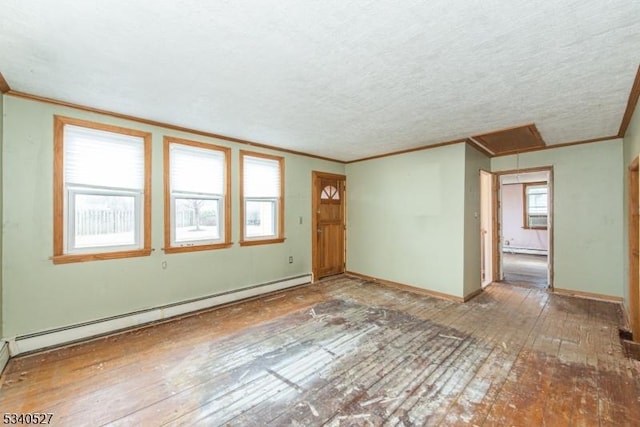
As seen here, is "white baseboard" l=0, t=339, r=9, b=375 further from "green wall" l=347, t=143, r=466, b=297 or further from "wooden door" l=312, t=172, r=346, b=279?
"green wall" l=347, t=143, r=466, b=297

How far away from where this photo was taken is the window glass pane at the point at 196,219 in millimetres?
3847

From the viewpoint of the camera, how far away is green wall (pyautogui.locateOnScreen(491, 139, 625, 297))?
4254 millimetres

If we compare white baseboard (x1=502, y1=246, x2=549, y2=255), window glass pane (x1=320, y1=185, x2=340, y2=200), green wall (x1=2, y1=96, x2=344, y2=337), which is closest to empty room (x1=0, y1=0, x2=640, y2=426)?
green wall (x1=2, y1=96, x2=344, y2=337)

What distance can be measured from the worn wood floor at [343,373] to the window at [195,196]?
1.10 m

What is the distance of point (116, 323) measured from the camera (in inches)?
126

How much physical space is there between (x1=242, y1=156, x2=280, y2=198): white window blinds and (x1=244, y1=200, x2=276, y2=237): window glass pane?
16cm

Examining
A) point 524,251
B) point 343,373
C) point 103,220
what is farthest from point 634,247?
point 524,251

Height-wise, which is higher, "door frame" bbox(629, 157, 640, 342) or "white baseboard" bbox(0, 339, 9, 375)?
"door frame" bbox(629, 157, 640, 342)

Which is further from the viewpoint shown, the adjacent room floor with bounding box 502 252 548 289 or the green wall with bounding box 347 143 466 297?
the adjacent room floor with bounding box 502 252 548 289

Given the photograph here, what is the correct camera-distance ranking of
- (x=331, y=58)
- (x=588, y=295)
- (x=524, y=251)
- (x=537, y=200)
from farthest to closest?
(x=524, y=251), (x=537, y=200), (x=588, y=295), (x=331, y=58)

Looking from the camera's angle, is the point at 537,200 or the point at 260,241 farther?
the point at 537,200

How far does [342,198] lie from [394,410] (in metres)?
4.62

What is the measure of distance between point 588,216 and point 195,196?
6352 millimetres

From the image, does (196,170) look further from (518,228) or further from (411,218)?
(518,228)
